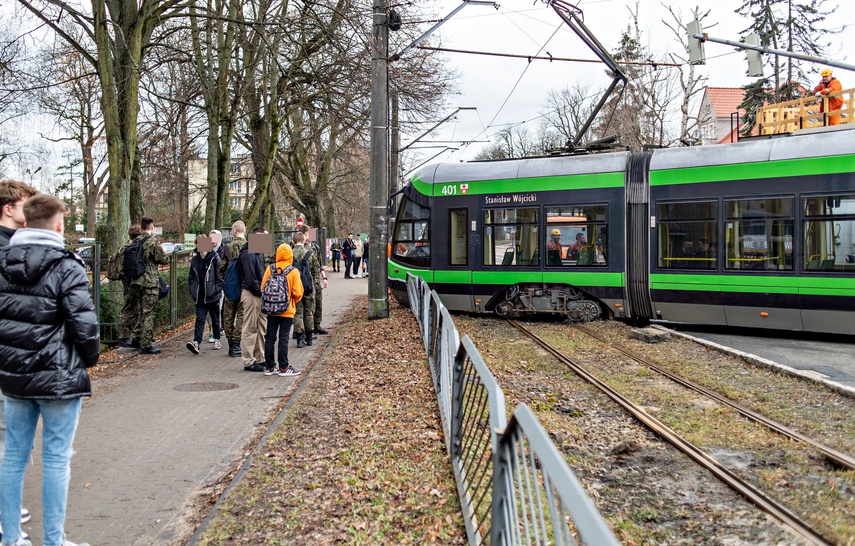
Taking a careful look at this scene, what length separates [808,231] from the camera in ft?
38.0

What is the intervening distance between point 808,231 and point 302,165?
30.0m

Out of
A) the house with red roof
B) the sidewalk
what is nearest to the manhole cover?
the sidewalk

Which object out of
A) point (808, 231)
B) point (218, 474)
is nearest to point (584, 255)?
point (808, 231)

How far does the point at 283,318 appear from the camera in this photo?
912 centimetres

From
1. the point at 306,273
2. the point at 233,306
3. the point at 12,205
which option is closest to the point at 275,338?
the point at 233,306

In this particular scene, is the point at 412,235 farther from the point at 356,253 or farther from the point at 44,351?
the point at 356,253

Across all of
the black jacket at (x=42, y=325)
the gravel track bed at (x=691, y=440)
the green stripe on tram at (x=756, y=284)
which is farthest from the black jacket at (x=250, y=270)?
the green stripe on tram at (x=756, y=284)

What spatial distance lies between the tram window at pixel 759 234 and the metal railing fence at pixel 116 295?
372 inches

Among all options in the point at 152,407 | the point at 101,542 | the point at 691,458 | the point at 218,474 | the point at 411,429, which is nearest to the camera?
the point at 101,542

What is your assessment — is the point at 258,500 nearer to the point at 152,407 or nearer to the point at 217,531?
the point at 217,531

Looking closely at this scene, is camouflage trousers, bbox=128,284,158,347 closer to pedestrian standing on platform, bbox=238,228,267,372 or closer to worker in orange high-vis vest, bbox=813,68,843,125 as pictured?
pedestrian standing on platform, bbox=238,228,267,372

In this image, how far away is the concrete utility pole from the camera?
14328 millimetres

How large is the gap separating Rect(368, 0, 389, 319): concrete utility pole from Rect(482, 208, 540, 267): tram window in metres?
2.08

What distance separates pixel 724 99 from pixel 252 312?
63046 mm
